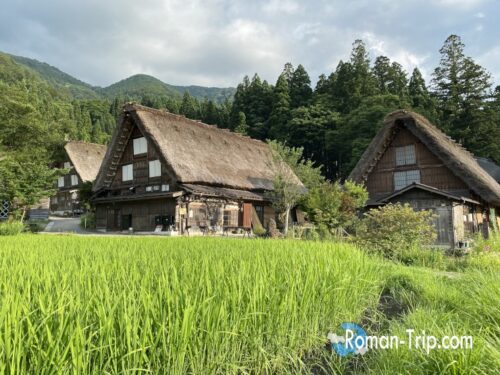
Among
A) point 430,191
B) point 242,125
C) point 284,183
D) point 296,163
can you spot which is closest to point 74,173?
point 242,125

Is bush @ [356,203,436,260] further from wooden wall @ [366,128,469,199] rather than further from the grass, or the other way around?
wooden wall @ [366,128,469,199]

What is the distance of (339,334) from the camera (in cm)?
281

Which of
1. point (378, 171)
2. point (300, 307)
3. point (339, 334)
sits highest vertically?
point (378, 171)

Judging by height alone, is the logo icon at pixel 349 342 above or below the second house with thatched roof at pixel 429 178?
below

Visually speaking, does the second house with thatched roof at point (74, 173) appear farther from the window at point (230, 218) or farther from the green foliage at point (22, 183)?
the window at point (230, 218)

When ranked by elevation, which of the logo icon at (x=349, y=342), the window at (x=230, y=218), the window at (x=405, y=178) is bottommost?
the logo icon at (x=349, y=342)

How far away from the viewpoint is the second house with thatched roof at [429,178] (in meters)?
12.6

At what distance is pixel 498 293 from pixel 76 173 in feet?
104

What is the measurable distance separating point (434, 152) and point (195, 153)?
1135 centimetres

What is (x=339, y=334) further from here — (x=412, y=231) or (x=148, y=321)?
(x=412, y=231)

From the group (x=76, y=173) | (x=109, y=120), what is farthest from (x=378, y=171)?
(x=109, y=120)

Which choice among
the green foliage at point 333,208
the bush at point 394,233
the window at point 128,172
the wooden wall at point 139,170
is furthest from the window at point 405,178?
the window at point 128,172

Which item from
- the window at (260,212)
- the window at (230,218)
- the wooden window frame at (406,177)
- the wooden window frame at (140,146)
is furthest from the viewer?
the window at (260,212)

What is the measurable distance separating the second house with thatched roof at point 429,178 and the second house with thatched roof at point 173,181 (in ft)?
19.5
